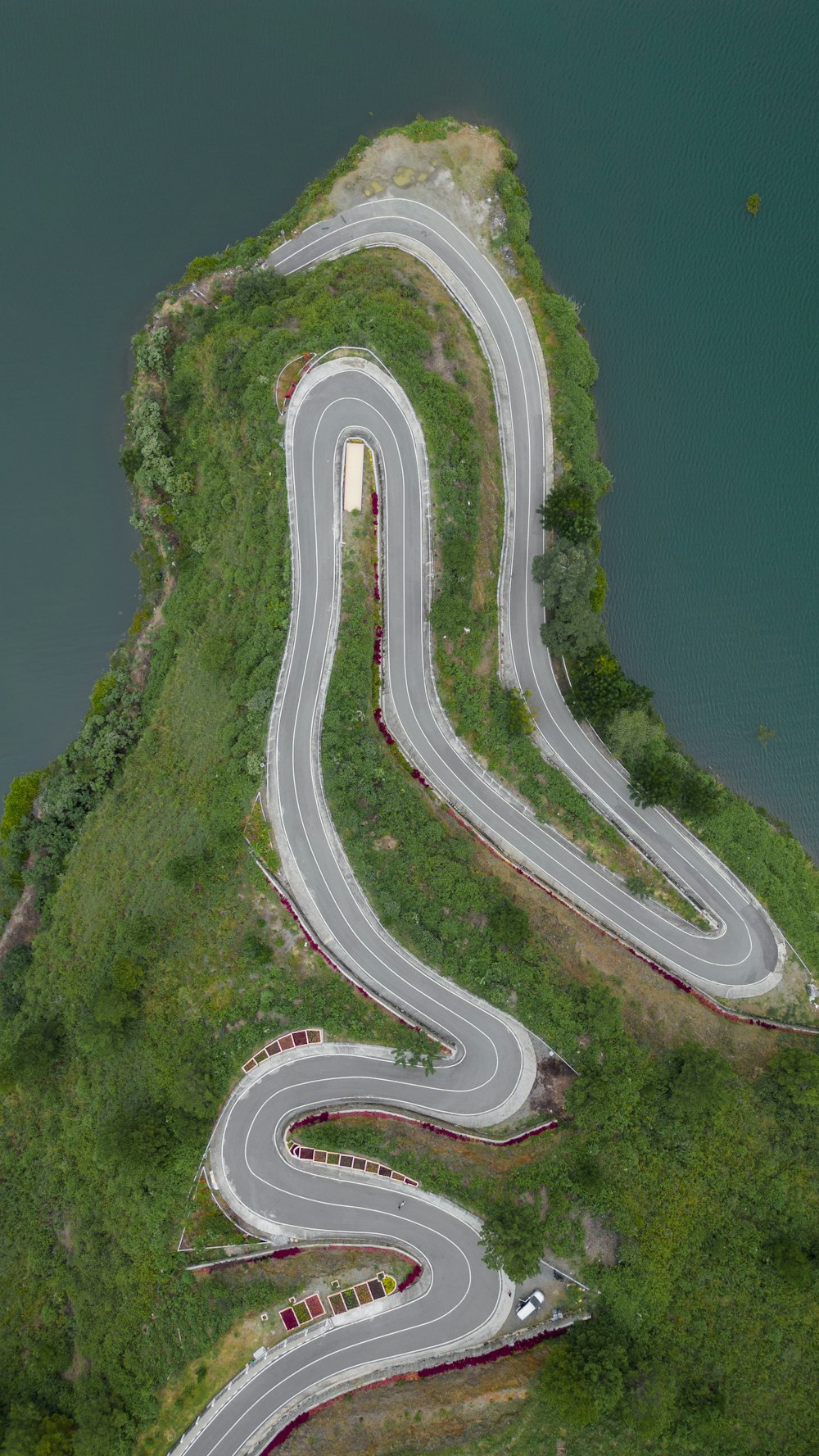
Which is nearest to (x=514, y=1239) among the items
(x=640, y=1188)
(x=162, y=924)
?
(x=640, y=1188)

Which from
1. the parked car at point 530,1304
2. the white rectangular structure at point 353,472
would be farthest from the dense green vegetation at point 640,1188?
the white rectangular structure at point 353,472

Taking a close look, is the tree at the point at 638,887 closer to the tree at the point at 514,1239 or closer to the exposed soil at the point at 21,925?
the tree at the point at 514,1239

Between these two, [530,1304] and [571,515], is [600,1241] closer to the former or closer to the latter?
[530,1304]

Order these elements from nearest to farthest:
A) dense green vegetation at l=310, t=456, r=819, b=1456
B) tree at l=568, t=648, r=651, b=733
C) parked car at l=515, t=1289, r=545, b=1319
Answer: dense green vegetation at l=310, t=456, r=819, b=1456
parked car at l=515, t=1289, r=545, b=1319
tree at l=568, t=648, r=651, b=733

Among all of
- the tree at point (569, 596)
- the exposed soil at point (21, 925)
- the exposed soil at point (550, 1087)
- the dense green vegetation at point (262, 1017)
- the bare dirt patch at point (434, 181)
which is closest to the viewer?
the dense green vegetation at point (262, 1017)

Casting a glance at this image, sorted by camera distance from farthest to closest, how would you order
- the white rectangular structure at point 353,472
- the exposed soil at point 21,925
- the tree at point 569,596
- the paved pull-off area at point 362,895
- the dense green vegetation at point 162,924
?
the exposed soil at point 21,925, the white rectangular structure at point 353,472, the tree at point 569,596, the dense green vegetation at point 162,924, the paved pull-off area at point 362,895

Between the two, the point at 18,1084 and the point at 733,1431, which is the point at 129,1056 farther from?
the point at 733,1431

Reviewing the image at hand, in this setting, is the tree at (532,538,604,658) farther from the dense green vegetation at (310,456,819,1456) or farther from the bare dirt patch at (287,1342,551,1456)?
the bare dirt patch at (287,1342,551,1456)

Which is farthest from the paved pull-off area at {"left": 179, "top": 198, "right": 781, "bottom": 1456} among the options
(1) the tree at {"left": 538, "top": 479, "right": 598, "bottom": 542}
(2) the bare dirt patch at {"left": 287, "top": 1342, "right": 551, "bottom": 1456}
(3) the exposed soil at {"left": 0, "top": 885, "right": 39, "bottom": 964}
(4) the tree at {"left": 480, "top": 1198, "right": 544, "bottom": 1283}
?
(3) the exposed soil at {"left": 0, "top": 885, "right": 39, "bottom": 964}
